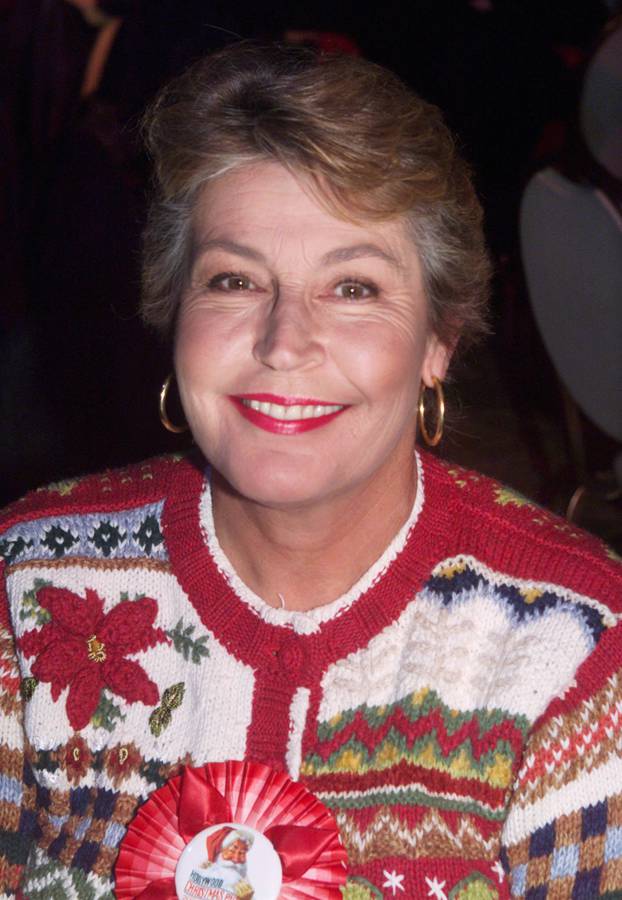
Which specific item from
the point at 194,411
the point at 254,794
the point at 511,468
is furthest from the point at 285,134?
the point at 511,468

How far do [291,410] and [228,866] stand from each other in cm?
55

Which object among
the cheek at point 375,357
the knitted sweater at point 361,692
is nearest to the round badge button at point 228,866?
the knitted sweater at point 361,692

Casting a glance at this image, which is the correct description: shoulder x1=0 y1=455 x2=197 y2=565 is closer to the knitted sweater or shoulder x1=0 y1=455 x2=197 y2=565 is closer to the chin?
the knitted sweater

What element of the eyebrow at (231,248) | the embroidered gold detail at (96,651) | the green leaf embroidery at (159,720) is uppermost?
the eyebrow at (231,248)

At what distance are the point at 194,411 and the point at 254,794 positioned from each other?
0.48 meters

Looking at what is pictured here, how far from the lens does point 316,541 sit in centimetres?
164

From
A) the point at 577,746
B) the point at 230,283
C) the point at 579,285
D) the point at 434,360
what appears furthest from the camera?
the point at 579,285

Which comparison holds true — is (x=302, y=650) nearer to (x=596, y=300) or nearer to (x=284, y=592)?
(x=284, y=592)

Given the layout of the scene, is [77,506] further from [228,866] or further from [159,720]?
[228,866]

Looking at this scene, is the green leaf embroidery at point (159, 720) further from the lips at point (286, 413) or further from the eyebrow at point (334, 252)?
the eyebrow at point (334, 252)

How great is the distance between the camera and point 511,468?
411 cm

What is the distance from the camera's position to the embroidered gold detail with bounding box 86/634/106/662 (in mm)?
1669

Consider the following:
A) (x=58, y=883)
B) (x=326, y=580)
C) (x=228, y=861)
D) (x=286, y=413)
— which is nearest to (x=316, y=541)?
(x=326, y=580)

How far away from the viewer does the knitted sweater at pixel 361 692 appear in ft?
4.96
